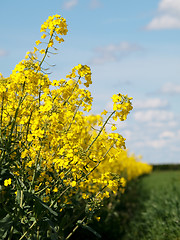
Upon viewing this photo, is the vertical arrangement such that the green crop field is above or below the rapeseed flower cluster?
below

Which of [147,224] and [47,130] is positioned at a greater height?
[47,130]

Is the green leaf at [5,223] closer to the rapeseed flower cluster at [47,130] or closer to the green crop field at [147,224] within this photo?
the rapeseed flower cluster at [47,130]

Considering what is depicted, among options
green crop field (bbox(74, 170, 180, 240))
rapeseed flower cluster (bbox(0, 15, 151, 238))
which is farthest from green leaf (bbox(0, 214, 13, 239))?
green crop field (bbox(74, 170, 180, 240))

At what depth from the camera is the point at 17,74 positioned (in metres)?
3.39

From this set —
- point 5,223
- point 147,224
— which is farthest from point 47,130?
point 147,224

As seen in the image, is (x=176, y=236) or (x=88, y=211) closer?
(x=88, y=211)

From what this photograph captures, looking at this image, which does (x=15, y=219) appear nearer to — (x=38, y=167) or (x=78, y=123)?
(x=38, y=167)

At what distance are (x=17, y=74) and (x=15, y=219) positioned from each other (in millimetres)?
1418

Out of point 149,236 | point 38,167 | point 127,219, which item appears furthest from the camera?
point 127,219

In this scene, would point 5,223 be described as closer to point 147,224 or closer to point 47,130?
point 47,130

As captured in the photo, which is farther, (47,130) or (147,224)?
(147,224)

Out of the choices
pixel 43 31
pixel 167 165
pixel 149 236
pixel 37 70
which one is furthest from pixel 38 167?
pixel 167 165

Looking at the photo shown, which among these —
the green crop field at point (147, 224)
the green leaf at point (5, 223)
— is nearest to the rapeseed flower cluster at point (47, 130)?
the green leaf at point (5, 223)

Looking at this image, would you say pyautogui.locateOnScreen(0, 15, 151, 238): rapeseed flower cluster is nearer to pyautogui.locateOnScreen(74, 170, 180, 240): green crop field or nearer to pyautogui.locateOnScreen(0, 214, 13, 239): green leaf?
pyautogui.locateOnScreen(0, 214, 13, 239): green leaf
